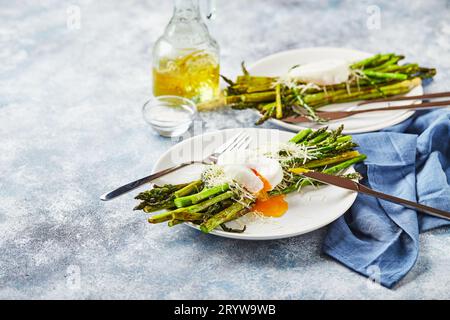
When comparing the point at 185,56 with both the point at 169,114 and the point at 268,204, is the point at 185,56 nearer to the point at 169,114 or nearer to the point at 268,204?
the point at 169,114

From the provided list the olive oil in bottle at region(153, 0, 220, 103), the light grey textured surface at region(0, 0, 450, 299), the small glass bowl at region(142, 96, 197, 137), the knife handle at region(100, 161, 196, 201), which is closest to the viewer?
the light grey textured surface at region(0, 0, 450, 299)

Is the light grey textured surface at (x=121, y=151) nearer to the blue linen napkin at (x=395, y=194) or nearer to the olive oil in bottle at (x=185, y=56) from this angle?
the blue linen napkin at (x=395, y=194)

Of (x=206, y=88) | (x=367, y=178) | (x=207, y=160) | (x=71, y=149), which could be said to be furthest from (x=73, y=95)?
(x=367, y=178)

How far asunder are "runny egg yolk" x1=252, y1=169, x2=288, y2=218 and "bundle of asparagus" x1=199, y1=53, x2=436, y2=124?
0.64 m

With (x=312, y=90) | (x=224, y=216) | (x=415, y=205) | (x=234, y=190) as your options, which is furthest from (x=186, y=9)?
(x=415, y=205)

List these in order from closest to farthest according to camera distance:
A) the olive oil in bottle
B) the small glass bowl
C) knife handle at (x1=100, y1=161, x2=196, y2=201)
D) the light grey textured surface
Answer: the light grey textured surface → knife handle at (x1=100, y1=161, x2=196, y2=201) → the small glass bowl → the olive oil in bottle

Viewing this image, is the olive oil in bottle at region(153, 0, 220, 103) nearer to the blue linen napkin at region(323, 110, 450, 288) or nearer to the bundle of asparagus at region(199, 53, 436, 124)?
the bundle of asparagus at region(199, 53, 436, 124)

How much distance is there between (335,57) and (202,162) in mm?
1268

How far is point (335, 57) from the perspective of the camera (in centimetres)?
347

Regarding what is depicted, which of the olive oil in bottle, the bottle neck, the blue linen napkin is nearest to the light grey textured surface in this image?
the blue linen napkin

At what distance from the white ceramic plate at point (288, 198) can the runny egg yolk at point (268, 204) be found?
0.02 m

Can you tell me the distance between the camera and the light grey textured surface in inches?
84.0

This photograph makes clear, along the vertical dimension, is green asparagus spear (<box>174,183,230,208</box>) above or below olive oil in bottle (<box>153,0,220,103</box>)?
below
